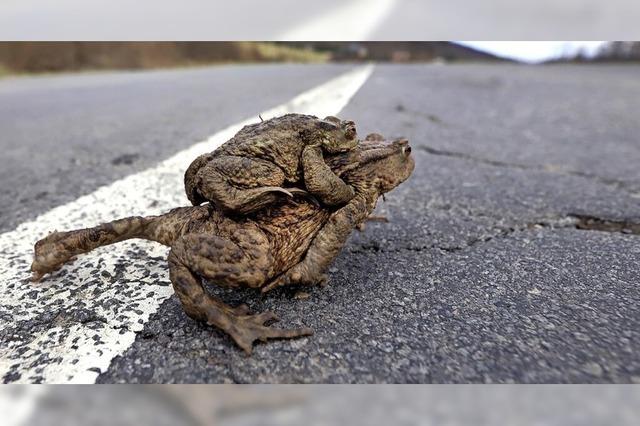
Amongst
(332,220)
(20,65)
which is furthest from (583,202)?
(20,65)

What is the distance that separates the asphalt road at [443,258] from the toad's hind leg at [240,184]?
0.41 meters

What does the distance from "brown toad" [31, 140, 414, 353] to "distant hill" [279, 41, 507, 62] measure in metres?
20.9

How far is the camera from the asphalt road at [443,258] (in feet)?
4.85

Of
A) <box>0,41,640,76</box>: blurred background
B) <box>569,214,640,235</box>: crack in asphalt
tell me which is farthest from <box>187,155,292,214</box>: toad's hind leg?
<box>0,41,640,76</box>: blurred background

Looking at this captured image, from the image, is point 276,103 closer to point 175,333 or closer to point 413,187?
point 413,187

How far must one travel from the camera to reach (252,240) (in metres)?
1.73

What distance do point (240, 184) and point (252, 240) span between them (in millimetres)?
213

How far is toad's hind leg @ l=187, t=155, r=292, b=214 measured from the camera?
1703 mm

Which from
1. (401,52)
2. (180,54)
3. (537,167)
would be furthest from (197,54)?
(537,167)

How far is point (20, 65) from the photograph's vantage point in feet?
47.0

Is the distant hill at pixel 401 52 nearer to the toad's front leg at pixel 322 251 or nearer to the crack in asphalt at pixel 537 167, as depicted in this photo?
the crack in asphalt at pixel 537 167

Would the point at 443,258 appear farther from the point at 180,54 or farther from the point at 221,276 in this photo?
the point at 180,54

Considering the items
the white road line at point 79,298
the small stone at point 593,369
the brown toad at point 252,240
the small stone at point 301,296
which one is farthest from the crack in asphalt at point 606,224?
the white road line at point 79,298

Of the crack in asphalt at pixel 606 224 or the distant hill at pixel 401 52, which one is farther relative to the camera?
the distant hill at pixel 401 52
